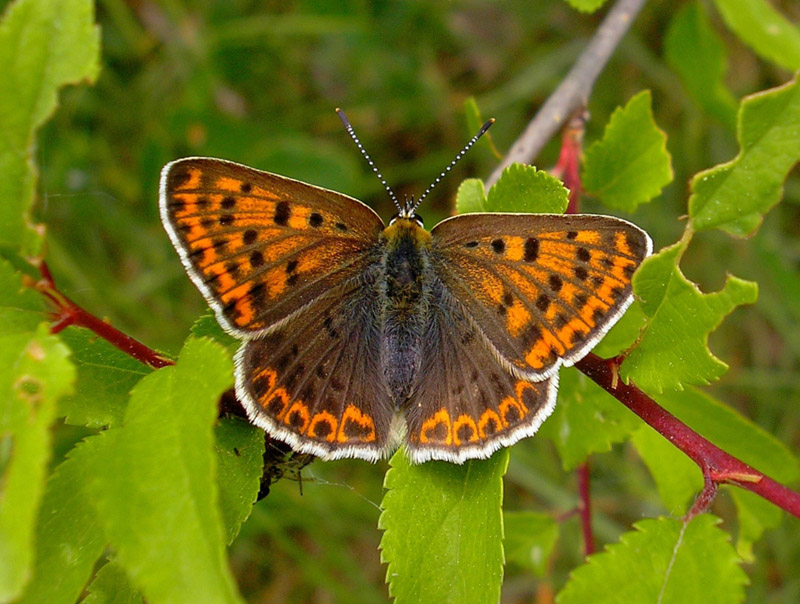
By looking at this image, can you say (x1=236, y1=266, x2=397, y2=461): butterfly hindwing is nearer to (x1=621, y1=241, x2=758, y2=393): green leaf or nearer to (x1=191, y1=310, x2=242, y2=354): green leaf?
(x1=191, y1=310, x2=242, y2=354): green leaf

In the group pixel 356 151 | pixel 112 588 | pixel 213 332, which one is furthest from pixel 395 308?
pixel 356 151

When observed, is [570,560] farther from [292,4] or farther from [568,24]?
[292,4]

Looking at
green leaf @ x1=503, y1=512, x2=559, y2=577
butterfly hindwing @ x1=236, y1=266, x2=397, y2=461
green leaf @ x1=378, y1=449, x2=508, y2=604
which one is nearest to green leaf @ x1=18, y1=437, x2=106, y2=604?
butterfly hindwing @ x1=236, y1=266, x2=397, y2=461

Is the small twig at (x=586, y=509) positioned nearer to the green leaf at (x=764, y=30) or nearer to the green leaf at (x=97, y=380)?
the green leaf at (x=97, y=380)

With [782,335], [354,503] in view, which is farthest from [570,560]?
[782,335]

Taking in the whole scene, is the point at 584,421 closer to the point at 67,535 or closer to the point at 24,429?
the point at 67,535
